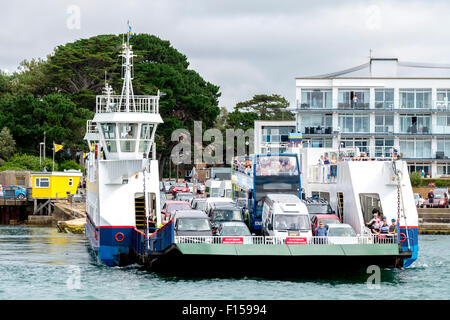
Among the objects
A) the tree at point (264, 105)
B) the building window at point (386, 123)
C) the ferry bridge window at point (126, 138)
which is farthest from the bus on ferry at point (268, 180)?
the tree at point (264, 105)

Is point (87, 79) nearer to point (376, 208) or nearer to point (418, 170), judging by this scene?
point (418, 170)

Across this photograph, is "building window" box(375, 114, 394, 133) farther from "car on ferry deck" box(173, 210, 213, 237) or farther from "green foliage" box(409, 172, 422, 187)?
"car on ferry deck" box(173, 210, 213, 237)

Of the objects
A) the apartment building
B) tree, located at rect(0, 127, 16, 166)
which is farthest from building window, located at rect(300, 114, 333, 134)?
tree, located at rect(0, 127, 16, 166)

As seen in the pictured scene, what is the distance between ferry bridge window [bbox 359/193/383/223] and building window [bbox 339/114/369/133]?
148ft

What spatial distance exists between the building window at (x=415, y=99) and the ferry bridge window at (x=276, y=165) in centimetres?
4428

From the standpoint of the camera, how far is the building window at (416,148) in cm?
7906

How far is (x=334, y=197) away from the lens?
36500 mm

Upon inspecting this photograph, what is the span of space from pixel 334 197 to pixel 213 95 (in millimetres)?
68143

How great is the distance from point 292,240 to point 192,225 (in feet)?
12.7

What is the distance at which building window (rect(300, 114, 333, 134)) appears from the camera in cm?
7981

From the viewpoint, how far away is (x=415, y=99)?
7825 centimetres

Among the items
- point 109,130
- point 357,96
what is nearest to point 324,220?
point 109,130

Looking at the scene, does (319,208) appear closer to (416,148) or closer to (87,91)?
(416,148)
